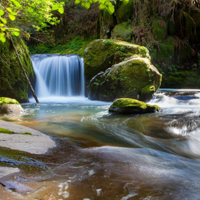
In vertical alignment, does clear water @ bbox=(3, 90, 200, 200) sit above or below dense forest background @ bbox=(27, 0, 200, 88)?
below

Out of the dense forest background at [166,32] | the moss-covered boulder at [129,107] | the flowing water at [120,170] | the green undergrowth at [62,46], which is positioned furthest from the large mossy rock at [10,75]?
the green undergrowth at [62,46]

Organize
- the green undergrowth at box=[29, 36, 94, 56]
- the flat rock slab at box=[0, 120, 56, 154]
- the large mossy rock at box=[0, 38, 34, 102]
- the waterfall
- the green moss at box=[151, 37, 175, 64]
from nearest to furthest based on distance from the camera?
1. the flat rock slab at box=[0, 120, 56, 154]
2. the large mossy rock at box=[0, 38, 34, 102]
3. the waterfall
4. the green moss at box=[151, 37, 175, 64]
5. the green undergrowth at box=[29, 36, 94, 56]

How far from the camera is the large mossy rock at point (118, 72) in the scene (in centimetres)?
967

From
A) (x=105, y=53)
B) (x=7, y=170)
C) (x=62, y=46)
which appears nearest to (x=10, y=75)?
(x=105, y=53)

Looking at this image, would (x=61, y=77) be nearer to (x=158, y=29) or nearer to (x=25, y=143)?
(x=158, y=29)

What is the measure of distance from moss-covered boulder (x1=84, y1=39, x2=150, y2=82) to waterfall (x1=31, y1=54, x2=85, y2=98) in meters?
1.81

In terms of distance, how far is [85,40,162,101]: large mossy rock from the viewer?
31.7ft

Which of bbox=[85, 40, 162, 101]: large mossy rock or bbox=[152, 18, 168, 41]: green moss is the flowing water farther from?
bbox=[152, 18, 168, 41]: green moss

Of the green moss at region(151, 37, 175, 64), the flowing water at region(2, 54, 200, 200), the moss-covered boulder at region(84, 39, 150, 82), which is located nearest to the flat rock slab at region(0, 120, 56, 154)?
the flowing water at region(2, 54, 200, 200)

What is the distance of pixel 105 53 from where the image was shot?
10.9 m

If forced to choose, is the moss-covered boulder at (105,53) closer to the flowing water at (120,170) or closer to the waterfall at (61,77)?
the waterfall at (61,77)

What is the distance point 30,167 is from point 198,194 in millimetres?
1751

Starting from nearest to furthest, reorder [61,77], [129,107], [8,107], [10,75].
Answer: [8,107] → [129,107] → [10,75] → [61,77]

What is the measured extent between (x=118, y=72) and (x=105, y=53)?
1.66 meters
